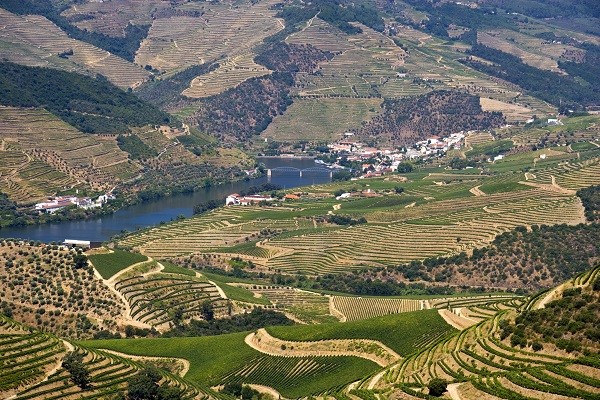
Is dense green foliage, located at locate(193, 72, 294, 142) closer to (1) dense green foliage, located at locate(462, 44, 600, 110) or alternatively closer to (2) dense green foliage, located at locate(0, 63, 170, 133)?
(2) dense green foliage, located at locate(0, 63, 170, 133)

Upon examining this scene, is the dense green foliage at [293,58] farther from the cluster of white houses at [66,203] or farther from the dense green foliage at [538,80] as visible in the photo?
the cluster of white houses at [66,203]

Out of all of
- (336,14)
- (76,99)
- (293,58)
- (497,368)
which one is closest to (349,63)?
(293,58)

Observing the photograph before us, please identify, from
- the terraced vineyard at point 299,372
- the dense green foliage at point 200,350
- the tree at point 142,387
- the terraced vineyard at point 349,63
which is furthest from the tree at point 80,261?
the terraced vineyard at point 349,63

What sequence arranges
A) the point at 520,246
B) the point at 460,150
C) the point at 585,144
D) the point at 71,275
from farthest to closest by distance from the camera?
the point at 460,150 < the point at 585,144 < the point at 520,246 < the point at 71,275

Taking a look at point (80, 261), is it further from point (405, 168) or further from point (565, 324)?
point (405, 168)

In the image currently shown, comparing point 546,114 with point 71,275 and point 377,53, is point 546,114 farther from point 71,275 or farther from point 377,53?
point 71,275

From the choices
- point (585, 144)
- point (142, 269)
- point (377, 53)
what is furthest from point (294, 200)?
point (377, 53)
